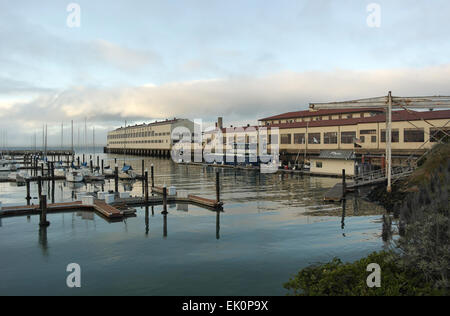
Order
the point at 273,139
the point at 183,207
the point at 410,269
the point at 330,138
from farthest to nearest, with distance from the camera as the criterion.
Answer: the point at 273,139 → the point at 330,138 → the point at 183,207 → the point at 410,269

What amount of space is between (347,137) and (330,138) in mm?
4136

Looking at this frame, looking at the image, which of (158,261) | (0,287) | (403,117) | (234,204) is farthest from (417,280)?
(403,117)

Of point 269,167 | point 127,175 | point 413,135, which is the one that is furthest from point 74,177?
point 413,135

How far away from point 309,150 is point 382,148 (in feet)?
55.7

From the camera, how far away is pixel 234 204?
1476 inches

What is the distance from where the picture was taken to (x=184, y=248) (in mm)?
21391

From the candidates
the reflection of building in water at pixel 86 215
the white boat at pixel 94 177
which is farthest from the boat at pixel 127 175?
the reflection of building in water at pixel 86 215

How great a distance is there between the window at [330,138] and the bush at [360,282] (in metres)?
59.2

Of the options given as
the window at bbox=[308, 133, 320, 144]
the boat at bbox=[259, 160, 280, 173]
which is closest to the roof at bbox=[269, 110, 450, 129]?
the window at bbox=[308, 133, 320, 144]

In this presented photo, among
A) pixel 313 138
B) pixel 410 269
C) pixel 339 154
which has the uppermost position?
pixel 313 138

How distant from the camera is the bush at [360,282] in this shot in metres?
10.2

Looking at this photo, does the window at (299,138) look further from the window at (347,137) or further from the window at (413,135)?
the window at (413,135)

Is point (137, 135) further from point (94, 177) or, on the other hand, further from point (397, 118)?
point (397, 118)
